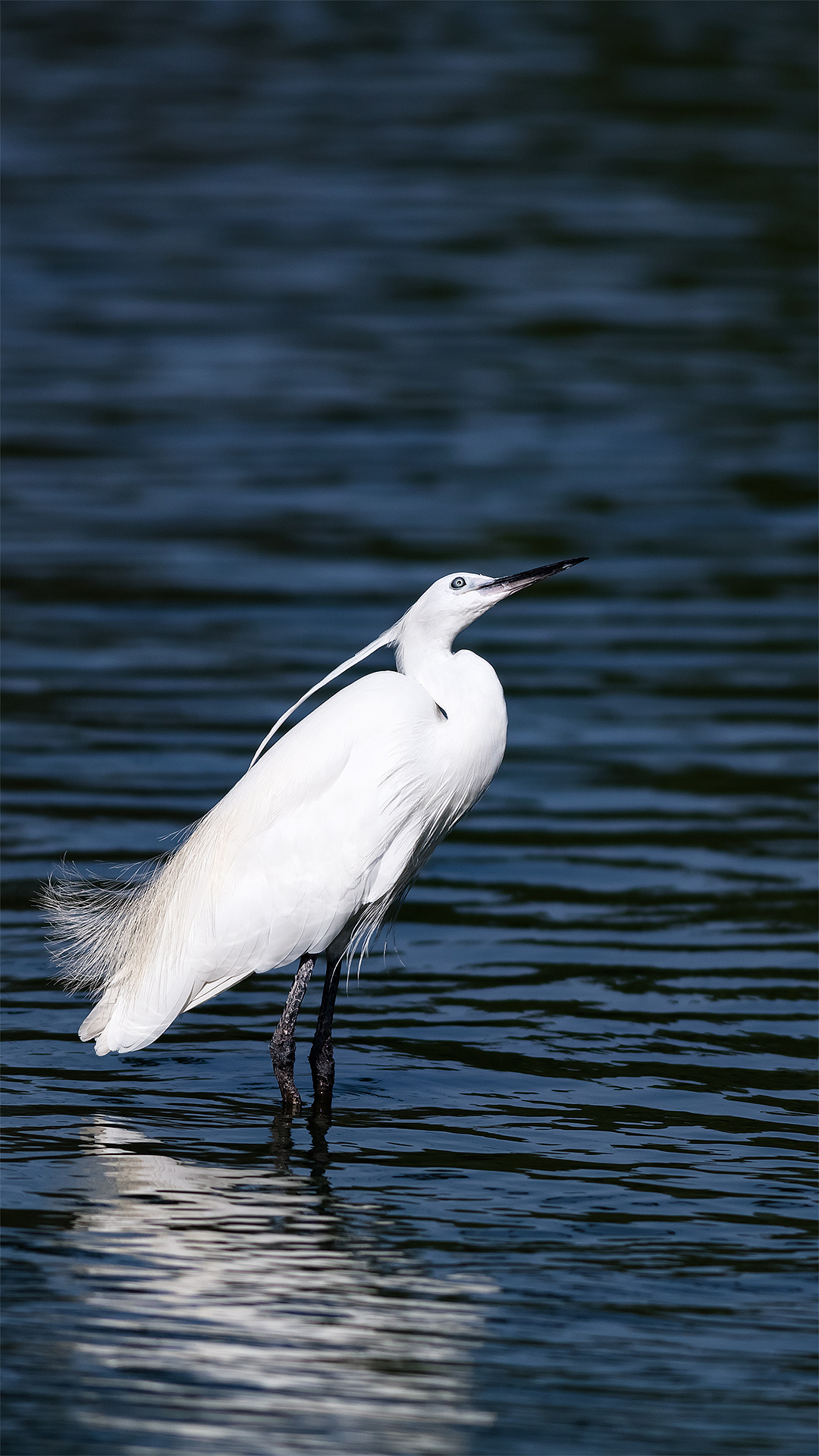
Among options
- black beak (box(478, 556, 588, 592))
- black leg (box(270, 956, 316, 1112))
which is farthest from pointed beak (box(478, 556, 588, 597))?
black leg (box(270, 956, 316, 1112))

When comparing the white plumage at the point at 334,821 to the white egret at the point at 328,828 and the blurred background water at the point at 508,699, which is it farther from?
the blurred background water at the point at 508,699

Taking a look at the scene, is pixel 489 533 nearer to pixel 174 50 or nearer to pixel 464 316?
pixel 464 316

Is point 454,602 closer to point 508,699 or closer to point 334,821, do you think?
point 334,821

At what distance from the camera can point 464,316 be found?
54.4ft

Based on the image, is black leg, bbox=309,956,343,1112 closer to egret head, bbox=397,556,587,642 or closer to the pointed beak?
egret head, bbox=397,556,587,642

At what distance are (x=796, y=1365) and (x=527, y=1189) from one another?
1040 mm

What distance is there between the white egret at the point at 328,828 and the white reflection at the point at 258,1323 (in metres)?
0.60

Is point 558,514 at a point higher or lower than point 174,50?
lower

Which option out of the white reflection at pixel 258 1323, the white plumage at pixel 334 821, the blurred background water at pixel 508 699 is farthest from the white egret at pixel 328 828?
the white reflection at pixel 258 1323

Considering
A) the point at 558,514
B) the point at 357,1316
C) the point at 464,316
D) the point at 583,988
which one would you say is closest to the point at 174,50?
the point at 464,316

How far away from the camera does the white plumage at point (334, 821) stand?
5.91 metres

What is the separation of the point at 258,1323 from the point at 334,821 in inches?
64.6

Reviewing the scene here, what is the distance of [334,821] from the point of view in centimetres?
595

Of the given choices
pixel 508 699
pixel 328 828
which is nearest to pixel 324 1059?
pixel 328 828
